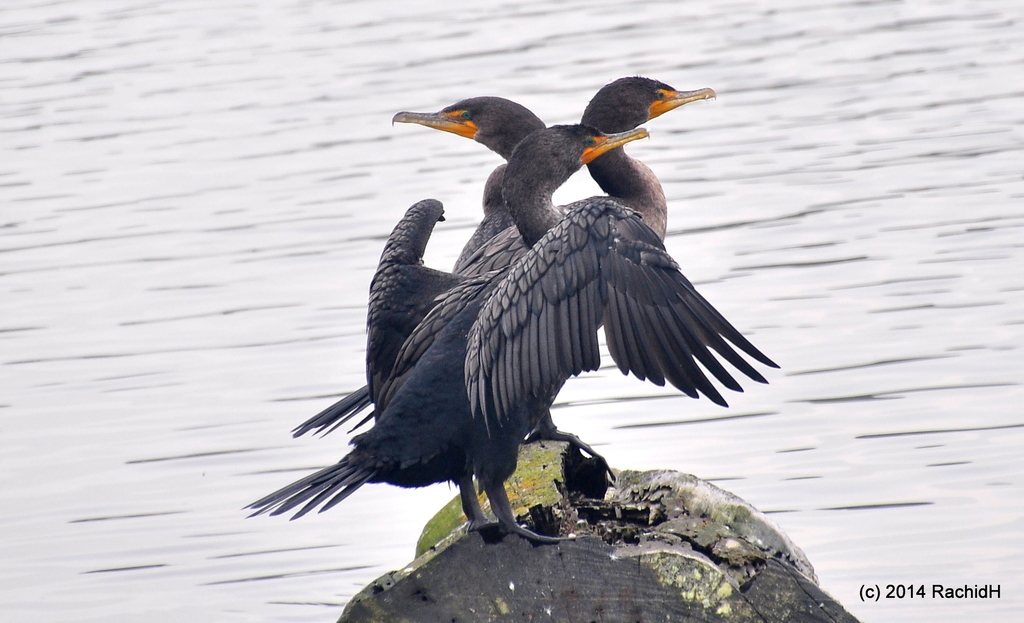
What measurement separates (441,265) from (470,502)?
4821 millimetres

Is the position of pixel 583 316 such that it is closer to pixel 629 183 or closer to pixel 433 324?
pixel 433 324

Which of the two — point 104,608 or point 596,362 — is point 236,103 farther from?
point 596,362

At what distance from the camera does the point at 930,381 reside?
7074mm

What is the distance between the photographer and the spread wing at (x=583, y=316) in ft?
14.2

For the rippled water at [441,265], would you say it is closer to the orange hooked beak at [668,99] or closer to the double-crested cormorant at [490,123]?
the double-crested cormorant at [490,123]

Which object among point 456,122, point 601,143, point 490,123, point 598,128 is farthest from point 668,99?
point 601,143

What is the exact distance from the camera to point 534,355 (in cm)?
441

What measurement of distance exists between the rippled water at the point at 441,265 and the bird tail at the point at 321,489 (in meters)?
1.30

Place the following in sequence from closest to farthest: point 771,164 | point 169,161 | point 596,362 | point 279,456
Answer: point 596,362 < point 279,456 < point 771,164 < point 169,161

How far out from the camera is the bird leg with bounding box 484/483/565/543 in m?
4.00

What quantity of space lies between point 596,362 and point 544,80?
9752 millimetres

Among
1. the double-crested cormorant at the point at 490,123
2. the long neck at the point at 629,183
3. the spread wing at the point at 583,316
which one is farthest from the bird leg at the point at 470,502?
the long neck at the point at 629,183

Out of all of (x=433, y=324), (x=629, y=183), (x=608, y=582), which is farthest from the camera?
(x=629, y=183)

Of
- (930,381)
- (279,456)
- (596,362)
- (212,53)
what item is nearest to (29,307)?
(279,456)
